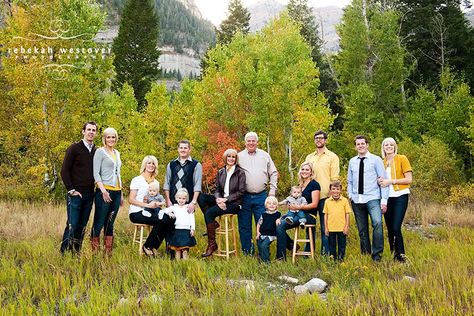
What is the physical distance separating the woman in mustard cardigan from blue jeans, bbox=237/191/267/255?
2036 millimetres

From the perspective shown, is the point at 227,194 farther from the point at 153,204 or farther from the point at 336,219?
the point at 336,219

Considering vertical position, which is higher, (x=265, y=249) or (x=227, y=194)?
(x=227, y=194)

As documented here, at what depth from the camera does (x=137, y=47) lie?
128ft

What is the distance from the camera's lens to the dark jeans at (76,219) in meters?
6.75

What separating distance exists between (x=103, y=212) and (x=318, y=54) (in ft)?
97.0

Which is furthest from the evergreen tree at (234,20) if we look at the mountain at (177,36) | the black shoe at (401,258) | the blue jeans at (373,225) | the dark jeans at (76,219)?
the mountain at (177,36)

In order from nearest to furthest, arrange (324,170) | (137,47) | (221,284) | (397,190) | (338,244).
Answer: (221,284) → (397,190) → (338,244) → (324,170) → (137,47)

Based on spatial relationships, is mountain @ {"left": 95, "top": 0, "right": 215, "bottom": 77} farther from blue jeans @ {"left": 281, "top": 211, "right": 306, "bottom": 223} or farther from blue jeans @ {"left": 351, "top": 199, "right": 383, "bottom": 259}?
blue jeans @ {"left": 351, "top": 199, "right": 383, "bottom": 259}

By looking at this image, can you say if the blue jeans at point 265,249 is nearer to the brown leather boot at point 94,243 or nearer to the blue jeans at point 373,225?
the blue jeans at point 373,225

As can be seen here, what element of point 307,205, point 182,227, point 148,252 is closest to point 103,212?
point 148,252

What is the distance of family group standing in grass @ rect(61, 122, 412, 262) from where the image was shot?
6805 mm

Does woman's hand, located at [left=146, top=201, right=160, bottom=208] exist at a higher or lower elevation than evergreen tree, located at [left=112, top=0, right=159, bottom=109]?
lower

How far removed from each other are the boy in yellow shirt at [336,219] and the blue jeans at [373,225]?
0.77 feet

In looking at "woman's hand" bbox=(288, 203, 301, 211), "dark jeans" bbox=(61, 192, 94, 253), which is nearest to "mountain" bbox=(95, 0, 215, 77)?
"dark jeans" bbox=(61, 192, 94, 253)
